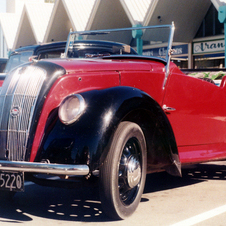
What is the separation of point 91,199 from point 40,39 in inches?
1087

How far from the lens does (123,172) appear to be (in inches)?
142

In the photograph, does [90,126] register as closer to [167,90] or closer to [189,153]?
[167,90]

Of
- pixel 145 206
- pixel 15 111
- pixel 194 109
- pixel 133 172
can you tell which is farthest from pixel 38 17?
pixel 133 172

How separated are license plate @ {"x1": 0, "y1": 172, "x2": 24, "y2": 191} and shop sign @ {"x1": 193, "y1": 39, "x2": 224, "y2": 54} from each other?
19038mm

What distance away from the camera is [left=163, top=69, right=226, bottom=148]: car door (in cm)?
440

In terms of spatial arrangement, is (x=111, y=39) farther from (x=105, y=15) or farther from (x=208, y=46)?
(x=105, y=15)

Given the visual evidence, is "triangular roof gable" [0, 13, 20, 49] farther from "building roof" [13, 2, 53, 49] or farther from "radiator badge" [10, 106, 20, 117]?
"radiator badge" [10, 106, 20, 117]

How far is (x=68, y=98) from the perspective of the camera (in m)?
3.43

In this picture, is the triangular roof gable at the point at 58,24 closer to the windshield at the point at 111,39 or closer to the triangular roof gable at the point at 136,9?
the triangular roof gable at the point at 136,9

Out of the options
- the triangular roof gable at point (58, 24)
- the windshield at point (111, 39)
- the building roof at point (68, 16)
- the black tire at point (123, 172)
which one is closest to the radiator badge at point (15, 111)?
the black tire at point (123, 172)

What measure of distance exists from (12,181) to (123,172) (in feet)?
2.89

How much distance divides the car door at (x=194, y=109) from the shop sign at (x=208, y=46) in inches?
666

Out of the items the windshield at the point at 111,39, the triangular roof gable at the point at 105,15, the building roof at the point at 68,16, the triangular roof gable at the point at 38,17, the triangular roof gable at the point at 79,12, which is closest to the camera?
the windshield at the point at 111,39

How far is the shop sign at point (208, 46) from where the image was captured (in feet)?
70.0
